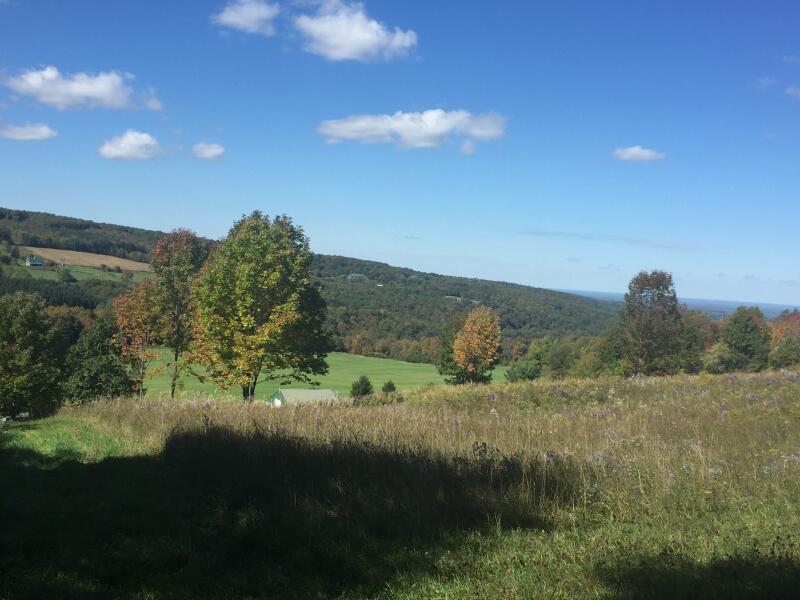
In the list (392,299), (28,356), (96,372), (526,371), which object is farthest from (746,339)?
(392,299)

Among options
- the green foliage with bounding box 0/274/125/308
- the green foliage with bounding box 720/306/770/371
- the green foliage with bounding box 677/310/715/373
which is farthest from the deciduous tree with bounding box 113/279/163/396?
the green foliage with bounding box 720/306/770/371

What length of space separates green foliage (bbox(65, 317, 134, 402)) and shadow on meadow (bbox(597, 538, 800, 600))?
3642cm

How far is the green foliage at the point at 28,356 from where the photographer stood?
32.9 meters

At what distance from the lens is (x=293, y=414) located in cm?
1029

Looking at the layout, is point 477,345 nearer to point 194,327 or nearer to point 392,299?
point 194,327

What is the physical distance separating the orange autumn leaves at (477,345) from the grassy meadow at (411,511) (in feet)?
163

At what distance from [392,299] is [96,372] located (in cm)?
7407

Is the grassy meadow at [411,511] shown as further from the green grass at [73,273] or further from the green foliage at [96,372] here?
the green grass at [73,273]

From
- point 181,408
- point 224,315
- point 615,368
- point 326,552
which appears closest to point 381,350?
point 615,368

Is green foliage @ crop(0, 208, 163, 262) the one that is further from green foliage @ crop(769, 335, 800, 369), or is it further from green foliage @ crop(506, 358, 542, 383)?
green foliage @ crop(769, 335, 800, 369)

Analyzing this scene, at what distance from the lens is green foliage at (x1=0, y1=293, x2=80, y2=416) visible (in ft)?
108

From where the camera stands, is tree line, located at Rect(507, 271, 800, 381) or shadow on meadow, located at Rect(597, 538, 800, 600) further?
tree line, located at Rect(507, 271, 800, 381)

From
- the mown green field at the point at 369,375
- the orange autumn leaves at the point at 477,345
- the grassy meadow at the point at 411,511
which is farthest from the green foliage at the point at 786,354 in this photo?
the grassy meadow at the point at 411,511

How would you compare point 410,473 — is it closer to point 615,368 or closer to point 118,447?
point 118,447
